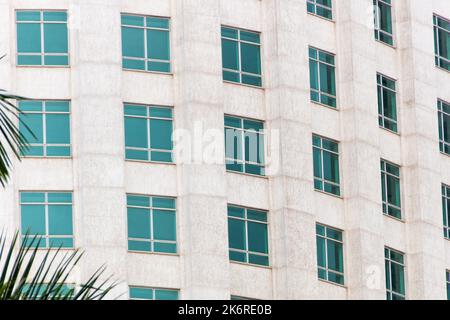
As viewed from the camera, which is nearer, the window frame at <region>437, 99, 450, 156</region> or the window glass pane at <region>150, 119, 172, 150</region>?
the window glass pane at <region>150, 119, 172, 150</region>

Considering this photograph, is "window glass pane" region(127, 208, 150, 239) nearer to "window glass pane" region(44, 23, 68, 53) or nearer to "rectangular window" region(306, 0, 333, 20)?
"window glass pane" region(44, 23, 68, 53)

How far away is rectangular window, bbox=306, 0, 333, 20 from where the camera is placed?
52750mm

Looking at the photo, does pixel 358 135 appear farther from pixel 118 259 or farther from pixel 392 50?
pixel 118 259

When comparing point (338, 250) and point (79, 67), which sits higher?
point (79, 67)

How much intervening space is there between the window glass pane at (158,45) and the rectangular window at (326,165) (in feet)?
20.7

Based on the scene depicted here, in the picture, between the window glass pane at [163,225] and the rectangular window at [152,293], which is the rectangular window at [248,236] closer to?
the window glass pane at [163,225]

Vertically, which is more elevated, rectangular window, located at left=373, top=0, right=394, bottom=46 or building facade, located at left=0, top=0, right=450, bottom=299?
rectangular window, located at left=373, top=0, right=394, bottom=46

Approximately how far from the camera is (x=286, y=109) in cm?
5028

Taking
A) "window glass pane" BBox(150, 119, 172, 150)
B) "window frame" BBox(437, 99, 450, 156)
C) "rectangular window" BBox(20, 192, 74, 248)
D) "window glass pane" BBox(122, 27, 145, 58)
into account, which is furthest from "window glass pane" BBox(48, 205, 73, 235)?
"window frame" BBox(437, 99, 450, 156)

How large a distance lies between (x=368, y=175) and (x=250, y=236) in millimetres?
5800

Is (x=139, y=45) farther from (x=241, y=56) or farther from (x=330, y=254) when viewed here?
(x=330, y=254)
